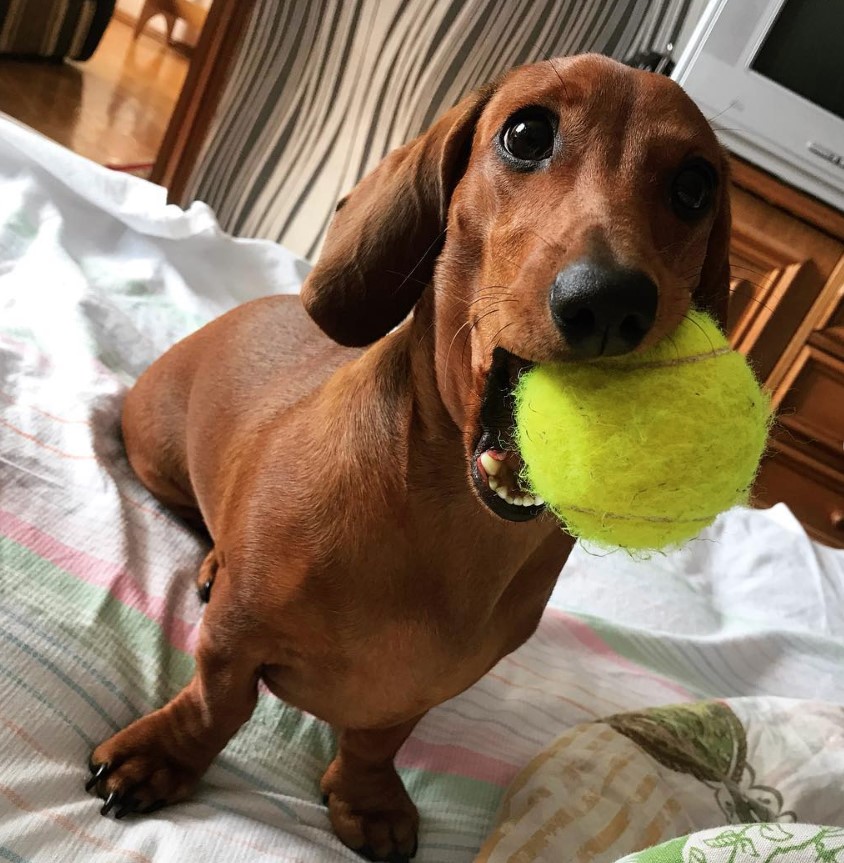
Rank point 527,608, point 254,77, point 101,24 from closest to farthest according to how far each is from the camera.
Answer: point 527,608, point 254,77, point 101,24

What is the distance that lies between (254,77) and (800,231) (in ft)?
5.52

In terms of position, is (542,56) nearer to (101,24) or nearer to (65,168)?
(65,168)

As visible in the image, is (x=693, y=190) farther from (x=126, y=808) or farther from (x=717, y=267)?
(x=126, y=808)

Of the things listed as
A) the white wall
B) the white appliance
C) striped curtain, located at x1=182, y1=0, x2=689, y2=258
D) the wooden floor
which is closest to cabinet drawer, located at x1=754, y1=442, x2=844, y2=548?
the white appliance

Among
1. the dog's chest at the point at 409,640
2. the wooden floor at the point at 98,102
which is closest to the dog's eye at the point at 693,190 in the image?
the dog's chest at the point at 409,640

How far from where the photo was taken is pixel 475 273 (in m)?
0.91

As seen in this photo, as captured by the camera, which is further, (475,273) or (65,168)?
(65,168)

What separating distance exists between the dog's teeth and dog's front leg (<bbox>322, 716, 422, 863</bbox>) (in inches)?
17.6

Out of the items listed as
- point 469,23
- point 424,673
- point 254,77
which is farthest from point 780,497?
point 424,673

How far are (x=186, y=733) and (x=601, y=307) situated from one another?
2.39 feet

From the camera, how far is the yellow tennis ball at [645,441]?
2.24 feet

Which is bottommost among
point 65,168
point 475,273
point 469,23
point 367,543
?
point 65,168

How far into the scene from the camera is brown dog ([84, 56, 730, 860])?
841 millimetres

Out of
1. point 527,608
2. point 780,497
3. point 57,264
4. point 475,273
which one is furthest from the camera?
point 780,497
